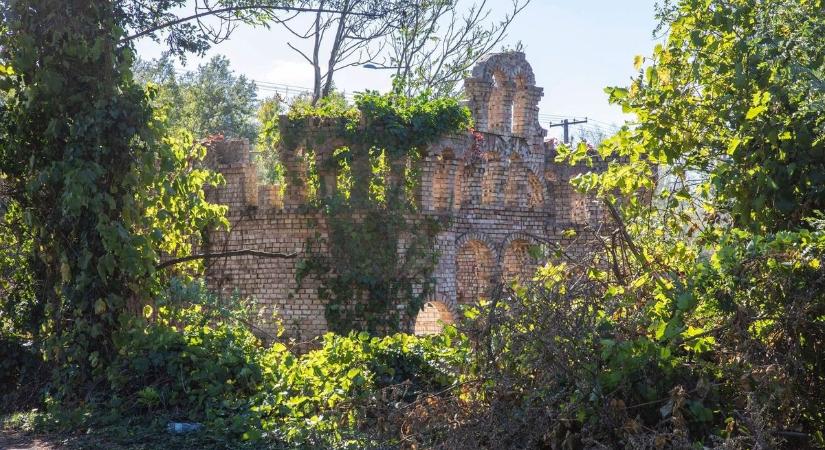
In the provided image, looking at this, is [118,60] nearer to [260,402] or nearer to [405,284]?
[260,402]

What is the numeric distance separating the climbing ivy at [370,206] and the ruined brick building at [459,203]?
0.93 feet

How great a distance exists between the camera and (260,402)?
873cm

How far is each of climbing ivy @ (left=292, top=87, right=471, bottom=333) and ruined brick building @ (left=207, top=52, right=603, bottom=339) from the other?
282 millimetres

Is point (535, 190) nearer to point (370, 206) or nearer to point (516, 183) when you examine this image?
point (516, 183)

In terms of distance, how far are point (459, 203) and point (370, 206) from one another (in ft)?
8.87

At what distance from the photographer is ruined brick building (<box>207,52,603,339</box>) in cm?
1734

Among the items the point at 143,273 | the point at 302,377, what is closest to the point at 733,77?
the point at 302,377

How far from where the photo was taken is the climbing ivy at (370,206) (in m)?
16.8

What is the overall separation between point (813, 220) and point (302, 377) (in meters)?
4.27

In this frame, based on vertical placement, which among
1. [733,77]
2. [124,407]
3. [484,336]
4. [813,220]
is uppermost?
[733,77]

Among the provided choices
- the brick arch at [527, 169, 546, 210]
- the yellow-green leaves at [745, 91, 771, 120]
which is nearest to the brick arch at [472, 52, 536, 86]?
the brick arch at [527, 169, 546, 210]

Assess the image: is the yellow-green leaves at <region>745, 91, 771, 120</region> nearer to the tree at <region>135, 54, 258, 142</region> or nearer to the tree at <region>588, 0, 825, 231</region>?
the tree at <region>588, 0, 825, 231</region>

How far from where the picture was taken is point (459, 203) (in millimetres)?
19281

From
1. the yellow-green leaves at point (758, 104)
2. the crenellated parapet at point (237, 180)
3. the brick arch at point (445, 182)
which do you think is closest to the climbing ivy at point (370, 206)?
the brick arch at point (445, 182)
